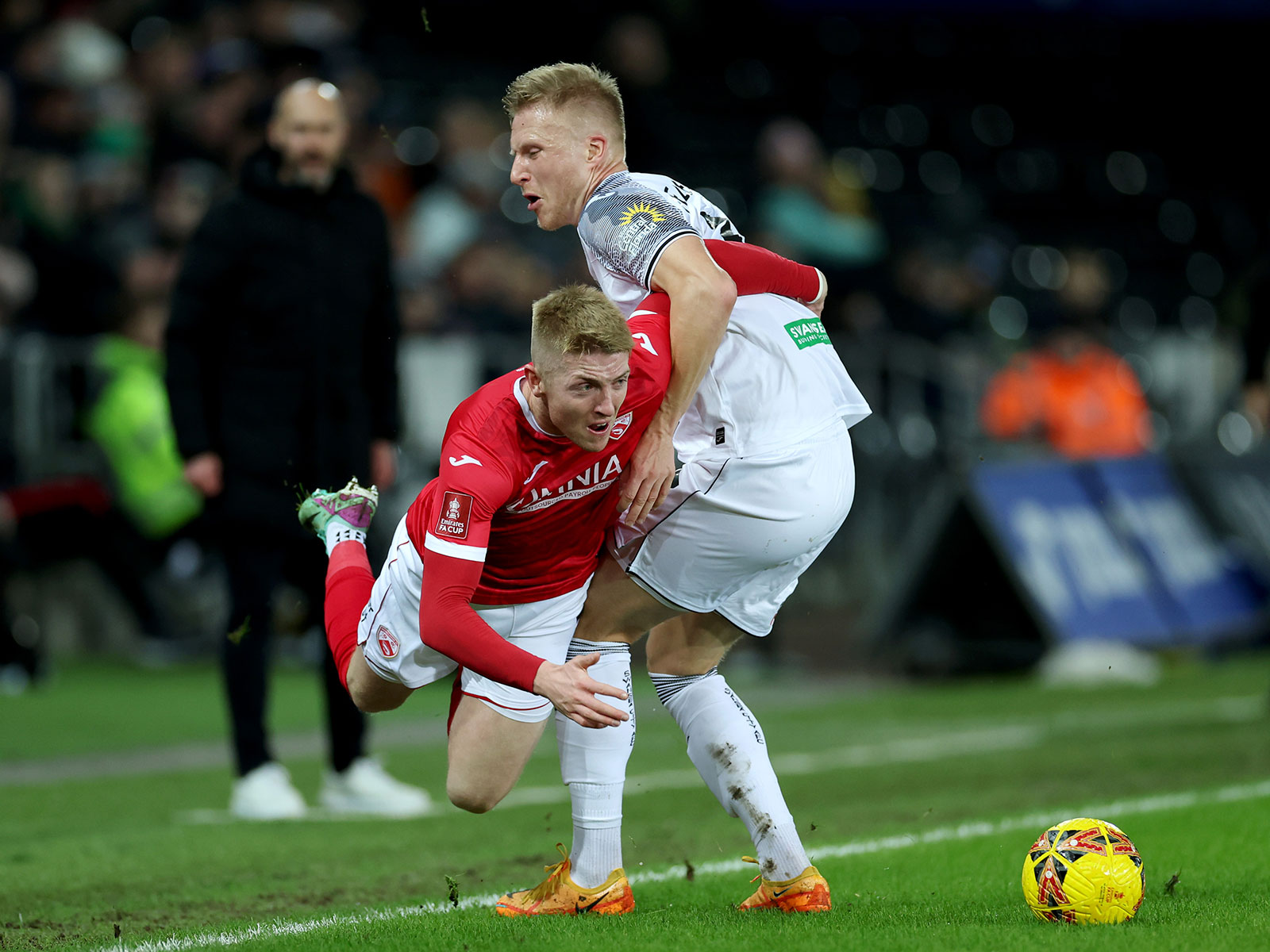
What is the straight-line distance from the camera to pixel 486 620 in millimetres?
4449

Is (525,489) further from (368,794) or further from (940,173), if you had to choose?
(940,173)

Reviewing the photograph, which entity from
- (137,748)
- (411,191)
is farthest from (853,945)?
(411,191)

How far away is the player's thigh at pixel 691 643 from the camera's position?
4672 millimetres

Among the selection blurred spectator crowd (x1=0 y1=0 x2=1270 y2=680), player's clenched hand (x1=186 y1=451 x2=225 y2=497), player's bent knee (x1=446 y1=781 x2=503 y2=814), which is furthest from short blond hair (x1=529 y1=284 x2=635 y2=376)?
blurred spectator crowd (x1=0 y1=0 x2=1270 y2=680)

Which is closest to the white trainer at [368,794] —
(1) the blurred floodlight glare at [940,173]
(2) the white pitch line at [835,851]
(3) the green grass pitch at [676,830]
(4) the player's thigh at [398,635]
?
(3) the green grass pitch at [676,830]

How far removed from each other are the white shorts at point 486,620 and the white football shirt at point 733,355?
1.90 feet

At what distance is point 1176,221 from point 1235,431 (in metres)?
7.98

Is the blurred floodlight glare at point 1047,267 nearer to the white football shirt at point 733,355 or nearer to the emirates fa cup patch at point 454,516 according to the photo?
the white football shirt at point 733,355

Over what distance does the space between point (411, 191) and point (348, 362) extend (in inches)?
299

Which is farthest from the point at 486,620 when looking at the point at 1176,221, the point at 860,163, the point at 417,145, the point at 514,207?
the point at 1176,221

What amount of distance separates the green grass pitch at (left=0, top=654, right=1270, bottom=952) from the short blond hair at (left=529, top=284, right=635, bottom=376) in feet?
4.65

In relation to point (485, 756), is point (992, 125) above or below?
above

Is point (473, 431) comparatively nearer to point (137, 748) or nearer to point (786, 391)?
point (786, 391)

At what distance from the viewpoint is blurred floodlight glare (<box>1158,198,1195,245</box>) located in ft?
72.1
